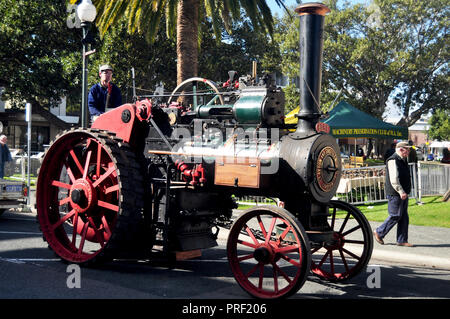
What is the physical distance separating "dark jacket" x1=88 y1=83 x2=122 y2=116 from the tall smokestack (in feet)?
10.1

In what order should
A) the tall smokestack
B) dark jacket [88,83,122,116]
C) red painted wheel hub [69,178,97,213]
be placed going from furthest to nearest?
dark jacket [88,83,122,116], red painted wheel hub [69,178,97,213], the tall smokestack

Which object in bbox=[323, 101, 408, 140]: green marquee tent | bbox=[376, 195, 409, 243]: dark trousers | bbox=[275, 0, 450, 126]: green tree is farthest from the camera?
bbox=[275, 0, 450, 126]: green tree

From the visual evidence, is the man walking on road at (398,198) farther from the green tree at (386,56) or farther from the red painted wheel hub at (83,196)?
the green tree at (386,56)

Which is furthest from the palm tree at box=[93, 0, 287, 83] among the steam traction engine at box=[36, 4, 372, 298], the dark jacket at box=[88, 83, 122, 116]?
the steam traction engine at box=[36, 4, 372, 298]

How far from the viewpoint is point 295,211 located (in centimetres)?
527

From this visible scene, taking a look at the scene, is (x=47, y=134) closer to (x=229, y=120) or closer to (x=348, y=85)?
(x=348, y=85)

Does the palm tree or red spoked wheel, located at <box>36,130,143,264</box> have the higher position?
the palm tree

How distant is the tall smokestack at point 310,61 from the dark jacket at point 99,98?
10.1 feet

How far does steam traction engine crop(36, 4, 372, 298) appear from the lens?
16.4ft

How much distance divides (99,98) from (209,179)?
2437 mm

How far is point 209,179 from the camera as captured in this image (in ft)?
18.2

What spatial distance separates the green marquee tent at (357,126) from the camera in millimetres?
16203

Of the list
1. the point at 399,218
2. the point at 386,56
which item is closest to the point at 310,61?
the point at 399,218

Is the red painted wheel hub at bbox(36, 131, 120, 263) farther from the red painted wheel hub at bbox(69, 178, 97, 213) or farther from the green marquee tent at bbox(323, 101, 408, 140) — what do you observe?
the green marquee tent at bbox(323, 101, 408, 140)
